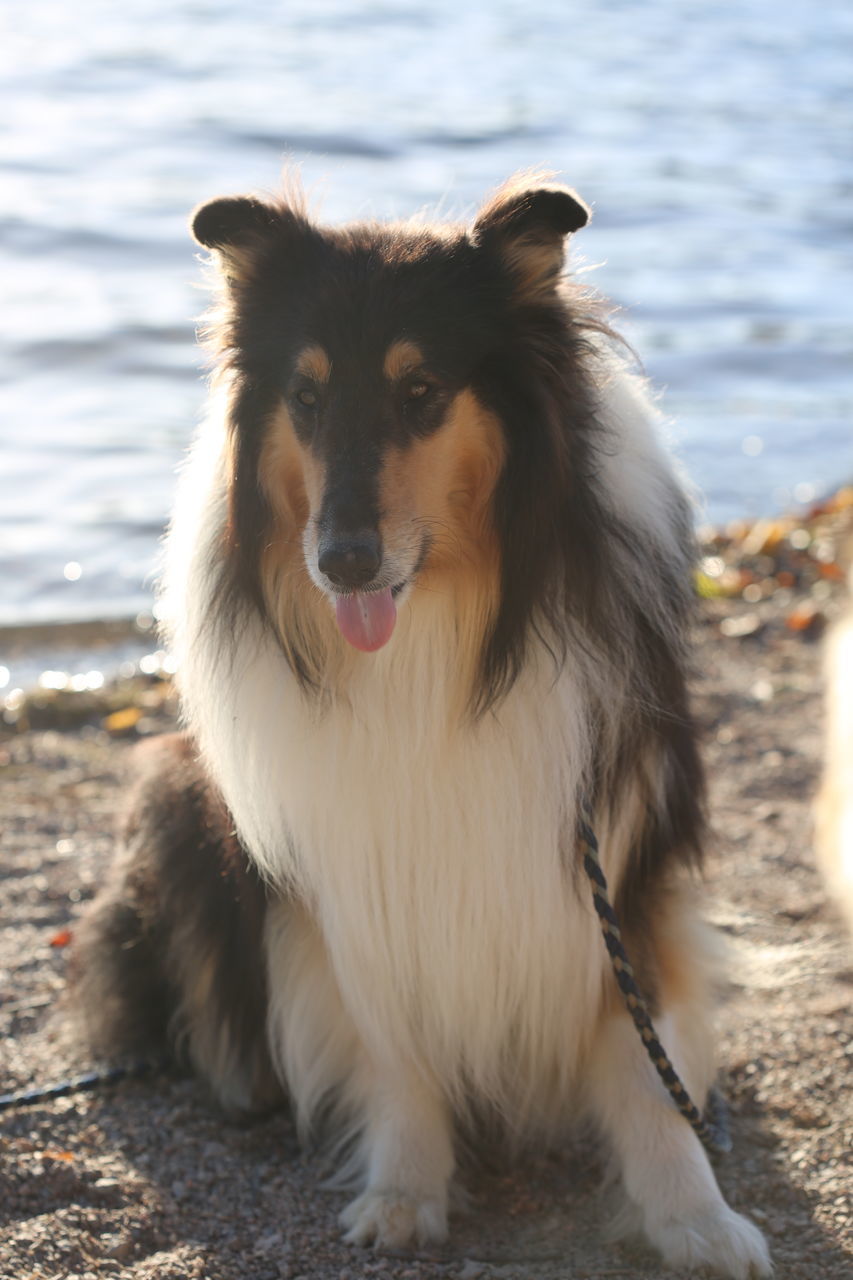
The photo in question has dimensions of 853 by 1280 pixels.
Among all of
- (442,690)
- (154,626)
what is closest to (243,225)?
(442,690)

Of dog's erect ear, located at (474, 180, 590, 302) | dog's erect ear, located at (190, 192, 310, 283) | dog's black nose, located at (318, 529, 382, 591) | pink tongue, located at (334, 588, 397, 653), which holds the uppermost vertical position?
dog's erect ear, located at (190, 192, 310, 283)

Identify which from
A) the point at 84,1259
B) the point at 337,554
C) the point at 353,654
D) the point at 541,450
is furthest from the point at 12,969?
the point at 541,450

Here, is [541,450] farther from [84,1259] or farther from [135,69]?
[135,69]

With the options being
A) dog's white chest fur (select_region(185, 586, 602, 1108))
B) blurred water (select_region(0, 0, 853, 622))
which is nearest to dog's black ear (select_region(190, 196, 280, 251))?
blurred water (select_region(0, 0, 853, 622))

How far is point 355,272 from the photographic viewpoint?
2555mm

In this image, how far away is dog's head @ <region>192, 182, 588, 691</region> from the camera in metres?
2.49

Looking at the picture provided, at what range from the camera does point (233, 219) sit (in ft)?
8.70

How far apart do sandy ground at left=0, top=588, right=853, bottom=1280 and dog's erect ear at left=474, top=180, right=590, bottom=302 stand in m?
1.58

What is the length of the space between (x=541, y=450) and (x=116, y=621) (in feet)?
A: 12.5

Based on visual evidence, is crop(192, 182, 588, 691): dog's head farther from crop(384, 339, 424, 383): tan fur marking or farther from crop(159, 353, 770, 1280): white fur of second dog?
crop(159, 353, 770, 1280): white fur of second dog

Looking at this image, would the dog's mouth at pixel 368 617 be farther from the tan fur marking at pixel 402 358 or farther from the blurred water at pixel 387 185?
the blurred water at pixel 387 185

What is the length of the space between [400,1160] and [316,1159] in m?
0.25

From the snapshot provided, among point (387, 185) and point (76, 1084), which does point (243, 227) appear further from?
point (387, 185)

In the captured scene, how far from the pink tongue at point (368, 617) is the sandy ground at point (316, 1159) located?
3.51ft
